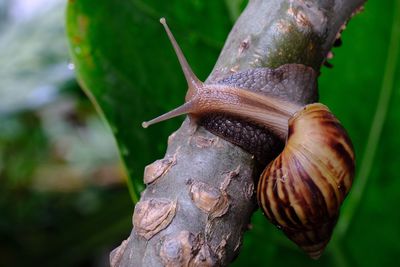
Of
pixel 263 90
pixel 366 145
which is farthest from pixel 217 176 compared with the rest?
pixel 366 145

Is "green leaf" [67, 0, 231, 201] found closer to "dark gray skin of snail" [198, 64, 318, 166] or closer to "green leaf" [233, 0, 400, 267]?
"green leaf" [233, 0, 400, 267]

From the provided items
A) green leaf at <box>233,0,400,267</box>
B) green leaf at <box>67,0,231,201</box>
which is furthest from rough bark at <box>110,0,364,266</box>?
green leaf at <box>233,0,400,267</box>

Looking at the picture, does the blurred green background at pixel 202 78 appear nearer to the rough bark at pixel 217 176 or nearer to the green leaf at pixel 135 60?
the green leaf at pixel 135 60

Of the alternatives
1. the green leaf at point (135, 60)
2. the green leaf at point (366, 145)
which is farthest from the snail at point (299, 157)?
the green leaf at point (366, 145)

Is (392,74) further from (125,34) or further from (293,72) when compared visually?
(293,72)

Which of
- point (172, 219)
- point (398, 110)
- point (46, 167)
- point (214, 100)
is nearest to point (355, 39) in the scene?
point (398, 110)

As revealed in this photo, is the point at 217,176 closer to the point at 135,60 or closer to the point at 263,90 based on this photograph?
the point at 263,90
